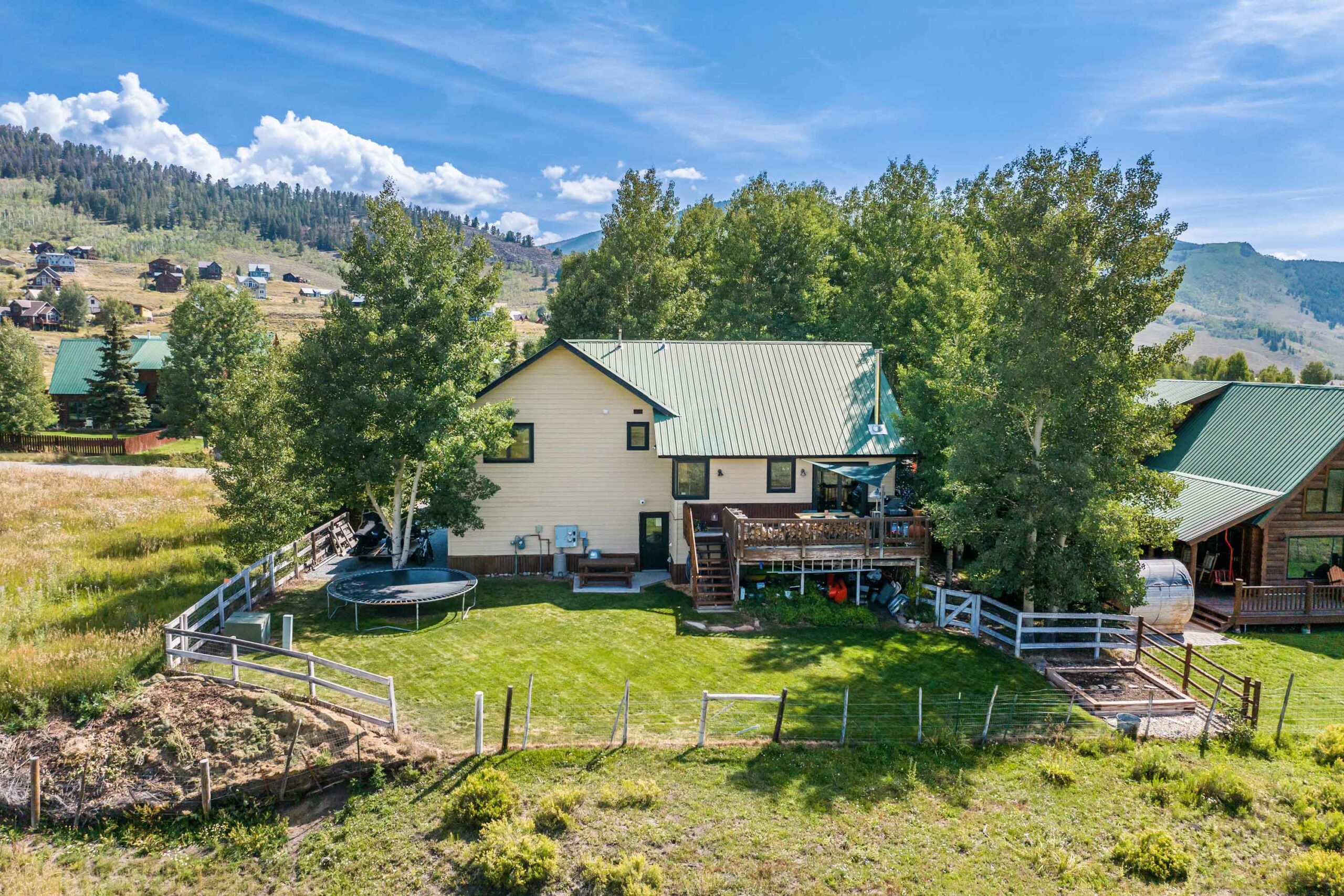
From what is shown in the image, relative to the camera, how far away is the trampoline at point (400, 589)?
1861 centimetres

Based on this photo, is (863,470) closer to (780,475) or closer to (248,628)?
(780,475)

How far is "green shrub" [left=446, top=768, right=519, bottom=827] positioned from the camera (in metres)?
11.3

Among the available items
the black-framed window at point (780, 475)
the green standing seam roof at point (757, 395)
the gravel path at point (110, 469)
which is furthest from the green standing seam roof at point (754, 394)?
the gravel path at point (110, 469)

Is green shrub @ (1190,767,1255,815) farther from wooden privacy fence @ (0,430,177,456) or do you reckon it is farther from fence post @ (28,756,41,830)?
wooden privacy fence @ (0,430,177,456)

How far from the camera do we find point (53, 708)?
1373cm

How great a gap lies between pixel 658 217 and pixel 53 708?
33.8 m

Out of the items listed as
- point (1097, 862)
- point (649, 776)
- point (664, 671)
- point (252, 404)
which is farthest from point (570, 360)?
point (1097, 862)

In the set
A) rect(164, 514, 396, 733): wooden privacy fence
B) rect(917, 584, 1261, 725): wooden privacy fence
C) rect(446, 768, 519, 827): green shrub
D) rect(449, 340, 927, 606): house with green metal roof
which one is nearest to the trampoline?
rect(164, 514, 396, 733): wooden privacy fence

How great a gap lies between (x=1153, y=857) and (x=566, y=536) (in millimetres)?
16596

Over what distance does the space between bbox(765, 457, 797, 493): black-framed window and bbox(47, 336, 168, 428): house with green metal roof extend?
167 feet

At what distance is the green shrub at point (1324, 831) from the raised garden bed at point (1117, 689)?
3497 millimetres

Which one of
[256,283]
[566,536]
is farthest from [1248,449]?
[256,283]

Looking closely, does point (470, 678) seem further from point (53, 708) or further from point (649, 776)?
point (53, 708)

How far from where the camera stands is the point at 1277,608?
→ 66.7 feet
